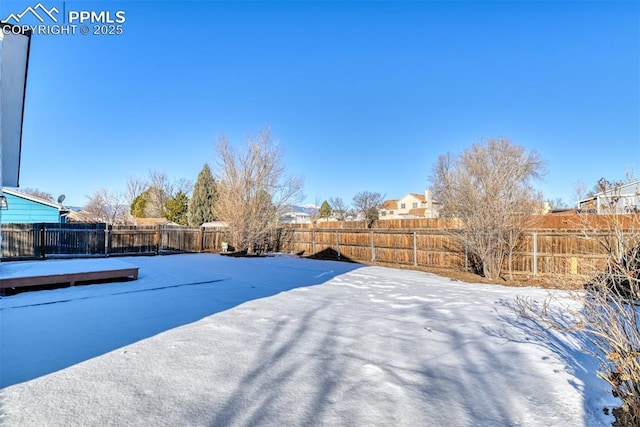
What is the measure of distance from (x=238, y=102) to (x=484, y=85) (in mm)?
10950

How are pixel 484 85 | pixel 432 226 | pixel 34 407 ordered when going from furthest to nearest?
pixel 484 85 → pixel 432 226 → pixel 34 407

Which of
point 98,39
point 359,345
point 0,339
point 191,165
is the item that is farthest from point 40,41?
point 191,165

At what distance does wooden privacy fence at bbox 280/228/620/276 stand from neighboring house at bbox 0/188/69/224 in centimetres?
1064

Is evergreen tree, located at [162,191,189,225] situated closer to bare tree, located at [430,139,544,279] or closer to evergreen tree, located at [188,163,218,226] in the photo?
evergreen tree, located at [188,163,218,226]

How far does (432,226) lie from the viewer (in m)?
11.2

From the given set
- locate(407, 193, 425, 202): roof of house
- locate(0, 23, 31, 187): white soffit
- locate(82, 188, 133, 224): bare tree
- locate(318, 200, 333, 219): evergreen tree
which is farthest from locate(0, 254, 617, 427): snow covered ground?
locate(407, 193, 425, 202): roof of house

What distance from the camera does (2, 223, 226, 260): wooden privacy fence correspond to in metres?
11.5

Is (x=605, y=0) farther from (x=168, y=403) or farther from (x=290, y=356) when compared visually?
(x=168, y=403)

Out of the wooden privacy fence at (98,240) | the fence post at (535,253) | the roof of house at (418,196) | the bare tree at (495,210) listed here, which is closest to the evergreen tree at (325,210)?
the roof of house at (418,196)

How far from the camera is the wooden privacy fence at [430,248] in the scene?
821 cm

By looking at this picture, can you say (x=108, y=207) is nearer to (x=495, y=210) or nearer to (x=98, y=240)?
(x=98, y=240)

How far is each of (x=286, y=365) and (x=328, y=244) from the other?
11842mm

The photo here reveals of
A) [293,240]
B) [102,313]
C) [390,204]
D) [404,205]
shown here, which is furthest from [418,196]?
[102,313]

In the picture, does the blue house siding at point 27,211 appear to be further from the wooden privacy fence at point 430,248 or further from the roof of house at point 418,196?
the roof of house at point 418,196
